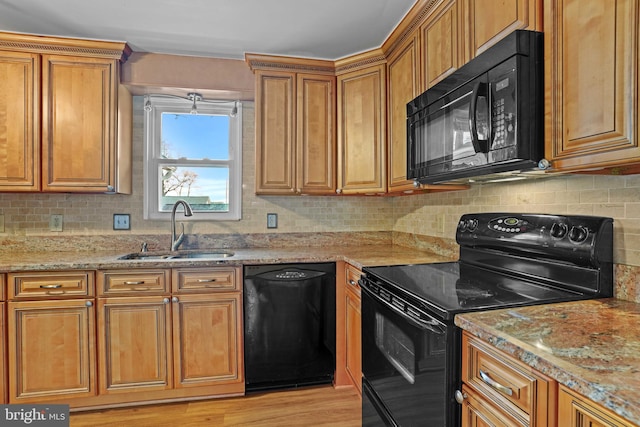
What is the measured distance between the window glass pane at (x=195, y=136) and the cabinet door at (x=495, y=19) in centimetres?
200

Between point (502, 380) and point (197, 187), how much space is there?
252 centimetres

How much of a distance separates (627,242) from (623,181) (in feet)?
0.71

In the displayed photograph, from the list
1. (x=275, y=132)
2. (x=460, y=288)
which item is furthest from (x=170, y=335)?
(x=460, y=288)

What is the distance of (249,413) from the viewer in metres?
2.12

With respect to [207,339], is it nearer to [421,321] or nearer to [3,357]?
[3,357]

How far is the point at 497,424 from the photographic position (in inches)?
37.5

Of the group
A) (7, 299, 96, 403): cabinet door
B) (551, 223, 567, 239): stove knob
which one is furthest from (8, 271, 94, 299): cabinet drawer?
(551, 223, 567, 239): stove knob

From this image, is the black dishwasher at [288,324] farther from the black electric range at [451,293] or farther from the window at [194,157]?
the window at [194,157]

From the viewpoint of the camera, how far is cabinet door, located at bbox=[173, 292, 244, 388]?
2201mm

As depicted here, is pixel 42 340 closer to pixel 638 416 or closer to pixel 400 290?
pixel 400 290

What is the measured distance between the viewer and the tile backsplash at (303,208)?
1665 millimetres

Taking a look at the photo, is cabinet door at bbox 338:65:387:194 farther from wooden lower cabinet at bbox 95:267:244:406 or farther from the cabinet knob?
the cabinet knob

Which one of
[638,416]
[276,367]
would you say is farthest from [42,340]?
[638,416]

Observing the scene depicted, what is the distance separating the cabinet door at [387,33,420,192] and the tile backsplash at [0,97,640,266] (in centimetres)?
35
